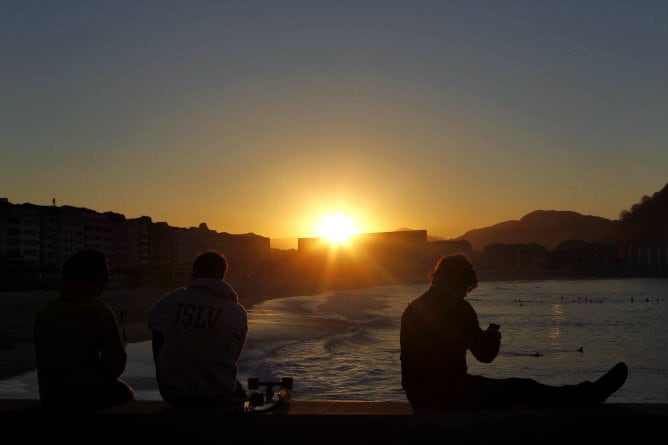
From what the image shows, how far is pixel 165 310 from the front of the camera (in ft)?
16.3

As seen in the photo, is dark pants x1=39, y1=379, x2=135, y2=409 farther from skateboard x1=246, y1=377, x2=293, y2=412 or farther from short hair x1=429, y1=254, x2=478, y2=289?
short hair x1=429, y1=254, x2=478, y2=289

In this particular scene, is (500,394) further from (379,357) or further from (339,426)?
(379,357)

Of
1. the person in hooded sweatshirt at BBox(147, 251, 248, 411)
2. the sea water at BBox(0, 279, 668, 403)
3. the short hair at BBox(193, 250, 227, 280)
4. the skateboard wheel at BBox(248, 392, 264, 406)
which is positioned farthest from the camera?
the sea water at BBox(0, 279, 668, 403)

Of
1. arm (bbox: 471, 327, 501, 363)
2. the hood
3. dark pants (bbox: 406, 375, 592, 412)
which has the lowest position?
dark pants (bbox: 406, 375, 592, 412)

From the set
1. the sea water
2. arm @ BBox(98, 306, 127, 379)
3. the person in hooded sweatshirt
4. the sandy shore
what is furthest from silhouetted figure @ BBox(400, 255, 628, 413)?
the sandy shore

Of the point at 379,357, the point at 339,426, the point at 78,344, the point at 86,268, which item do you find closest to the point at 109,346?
the point at 78,344

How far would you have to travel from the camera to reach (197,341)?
493 centimetres

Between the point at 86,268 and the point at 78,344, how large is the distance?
0.56 meters

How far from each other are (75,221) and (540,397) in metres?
148

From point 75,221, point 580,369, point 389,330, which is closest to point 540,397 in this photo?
point 580,369

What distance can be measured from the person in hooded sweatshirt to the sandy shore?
1709 cm

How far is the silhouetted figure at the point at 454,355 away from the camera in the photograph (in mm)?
5090

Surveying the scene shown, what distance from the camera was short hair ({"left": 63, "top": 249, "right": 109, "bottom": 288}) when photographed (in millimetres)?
5137

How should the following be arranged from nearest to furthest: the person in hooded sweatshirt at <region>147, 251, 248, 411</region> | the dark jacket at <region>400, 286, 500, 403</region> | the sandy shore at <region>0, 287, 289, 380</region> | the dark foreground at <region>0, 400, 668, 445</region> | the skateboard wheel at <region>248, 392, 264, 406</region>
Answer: the dark foreground at <region>0, 400, 668, 445</region> → the skateboard wheel at <region>248, 392, 264, 406</region> → the person in hooded sweatshirt at <region>147, 251, 248, 411</region> → the dark jacket at <region>400, 286, 500, 403</region> → the sandy shore at <region>0, 287, 289, 380</region>
